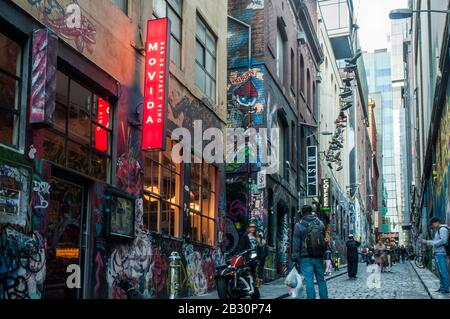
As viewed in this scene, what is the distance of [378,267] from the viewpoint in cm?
2650

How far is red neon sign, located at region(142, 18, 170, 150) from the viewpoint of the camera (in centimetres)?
1136

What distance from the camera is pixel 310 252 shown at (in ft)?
31.8

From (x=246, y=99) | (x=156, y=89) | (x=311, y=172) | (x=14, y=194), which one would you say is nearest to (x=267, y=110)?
(x=246, y=99)

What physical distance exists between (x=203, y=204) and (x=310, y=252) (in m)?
6.19

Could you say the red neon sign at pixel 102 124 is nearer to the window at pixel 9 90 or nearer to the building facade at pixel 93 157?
the building facade at pixel 93 157

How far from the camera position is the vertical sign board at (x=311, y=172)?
91.9ft

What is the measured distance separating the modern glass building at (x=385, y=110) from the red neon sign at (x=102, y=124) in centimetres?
13979

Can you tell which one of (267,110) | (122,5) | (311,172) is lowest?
(311,172)

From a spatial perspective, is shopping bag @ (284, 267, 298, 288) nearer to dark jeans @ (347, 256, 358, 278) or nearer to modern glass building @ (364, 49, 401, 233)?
dark jeans @ (347, 256, 358, 278)

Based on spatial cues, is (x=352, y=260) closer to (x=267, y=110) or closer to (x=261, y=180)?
(x=261, y=180)

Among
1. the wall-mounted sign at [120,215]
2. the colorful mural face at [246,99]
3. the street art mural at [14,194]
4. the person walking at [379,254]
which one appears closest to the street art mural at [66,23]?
the street art mural at [14,194]
